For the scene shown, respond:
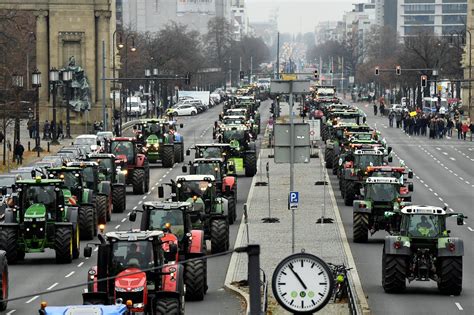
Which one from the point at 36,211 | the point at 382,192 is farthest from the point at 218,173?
the point at 36,211

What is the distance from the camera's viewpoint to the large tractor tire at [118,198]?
59.9 metres

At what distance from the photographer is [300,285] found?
867 inches

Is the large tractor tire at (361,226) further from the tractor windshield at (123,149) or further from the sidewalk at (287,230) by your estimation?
the tractor windshield at (123,149)

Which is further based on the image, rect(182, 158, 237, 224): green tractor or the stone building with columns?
the stone building with columns

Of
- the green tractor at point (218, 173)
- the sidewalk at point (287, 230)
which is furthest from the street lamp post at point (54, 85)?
the green tractor at point (218, 173)

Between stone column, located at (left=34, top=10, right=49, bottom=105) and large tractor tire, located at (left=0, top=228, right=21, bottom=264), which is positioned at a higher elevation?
stone column, located at (left=34, top=10, right=49, bottom=105)

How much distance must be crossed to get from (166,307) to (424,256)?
9.16 m

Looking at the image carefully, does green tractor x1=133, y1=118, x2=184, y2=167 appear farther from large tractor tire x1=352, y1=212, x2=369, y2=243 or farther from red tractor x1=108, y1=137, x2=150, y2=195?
large tractor tire x1=352, y1=212, x2=369, y2=243

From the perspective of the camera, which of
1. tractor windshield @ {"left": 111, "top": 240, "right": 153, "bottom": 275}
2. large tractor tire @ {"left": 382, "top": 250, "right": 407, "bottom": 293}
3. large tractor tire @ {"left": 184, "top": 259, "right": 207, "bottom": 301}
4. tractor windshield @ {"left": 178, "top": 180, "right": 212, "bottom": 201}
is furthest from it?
tractor windshield @ {"left": 178, "top": 180, "right": 212, "bottom": 201}

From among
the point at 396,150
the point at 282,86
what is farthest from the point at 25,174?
the point at 396,150

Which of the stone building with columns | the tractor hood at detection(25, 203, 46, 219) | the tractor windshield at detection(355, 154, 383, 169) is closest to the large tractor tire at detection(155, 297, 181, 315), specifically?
the tractor hood at detection(25, 203, 46, 219)

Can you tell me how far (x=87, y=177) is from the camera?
2197 inches

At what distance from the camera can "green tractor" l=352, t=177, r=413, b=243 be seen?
1925 inches

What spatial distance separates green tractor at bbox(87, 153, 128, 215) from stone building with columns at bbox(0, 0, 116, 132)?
65525mm
